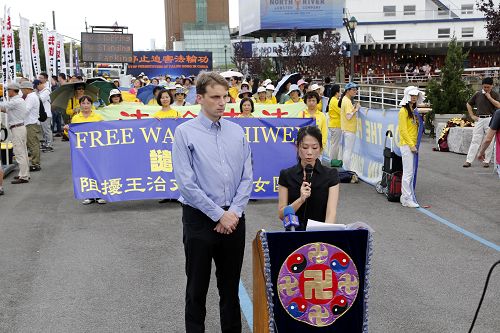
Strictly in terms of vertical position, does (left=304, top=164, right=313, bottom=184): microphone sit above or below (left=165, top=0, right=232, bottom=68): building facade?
below

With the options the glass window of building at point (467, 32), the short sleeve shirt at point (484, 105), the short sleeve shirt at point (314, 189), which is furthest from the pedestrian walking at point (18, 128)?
the glass window of building at point (467, 32)

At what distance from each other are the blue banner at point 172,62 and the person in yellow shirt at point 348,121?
42624 mm

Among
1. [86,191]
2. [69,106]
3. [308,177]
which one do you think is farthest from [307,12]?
[308,177]

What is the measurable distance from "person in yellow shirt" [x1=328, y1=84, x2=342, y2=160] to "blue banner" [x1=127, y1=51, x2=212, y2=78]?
41974 millimetres

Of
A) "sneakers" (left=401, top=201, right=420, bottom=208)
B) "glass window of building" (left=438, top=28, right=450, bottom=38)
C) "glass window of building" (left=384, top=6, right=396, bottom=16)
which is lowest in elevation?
"sneakers" (left=401, top=201, right=420, bottom=208)

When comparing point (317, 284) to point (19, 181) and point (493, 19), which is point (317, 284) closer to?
point (19, 181)

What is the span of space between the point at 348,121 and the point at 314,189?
28.3 ft

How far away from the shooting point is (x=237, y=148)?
4.53 m

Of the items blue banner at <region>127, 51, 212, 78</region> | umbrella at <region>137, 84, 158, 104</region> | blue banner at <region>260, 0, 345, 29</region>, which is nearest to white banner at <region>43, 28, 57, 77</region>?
umbrella at <region>137, 84, 158, 104</region>

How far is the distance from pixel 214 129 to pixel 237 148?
0.65 feet

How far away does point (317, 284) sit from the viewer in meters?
3.97

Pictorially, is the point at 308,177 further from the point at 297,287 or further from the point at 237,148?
the point at 297,287

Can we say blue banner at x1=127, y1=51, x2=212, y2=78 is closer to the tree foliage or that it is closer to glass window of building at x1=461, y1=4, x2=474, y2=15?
the tree foliage

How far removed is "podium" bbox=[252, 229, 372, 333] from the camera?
3924mm
